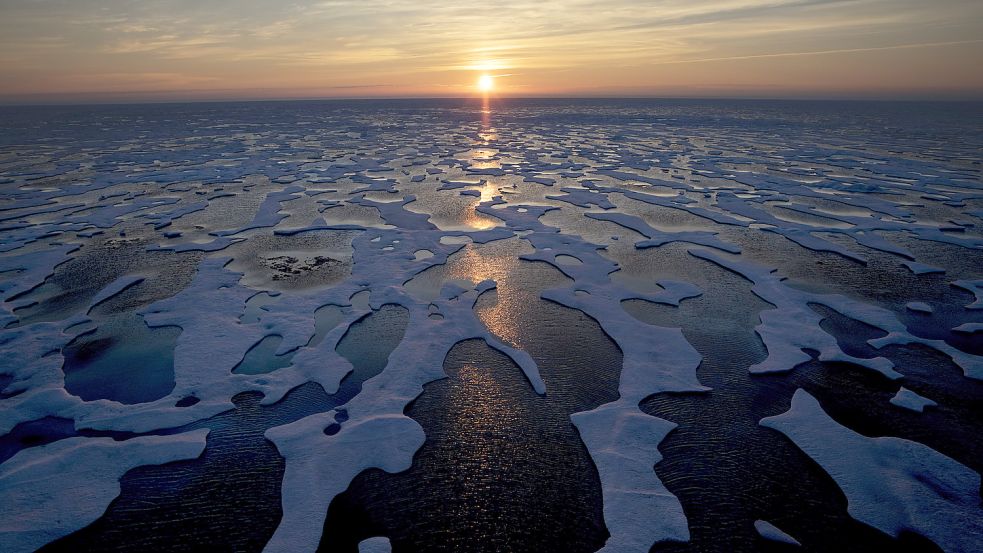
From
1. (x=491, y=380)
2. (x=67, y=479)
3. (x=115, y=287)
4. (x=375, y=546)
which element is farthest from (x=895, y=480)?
(x=115, y=287)

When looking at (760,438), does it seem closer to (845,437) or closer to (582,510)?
(845,437)

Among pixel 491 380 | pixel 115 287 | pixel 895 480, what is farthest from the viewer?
pixel 115 287

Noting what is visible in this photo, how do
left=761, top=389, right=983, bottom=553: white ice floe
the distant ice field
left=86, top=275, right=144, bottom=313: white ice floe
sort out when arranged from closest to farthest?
left=761, top=389, right=983, bottom=553: white ice floe < the distant ice field < left=86, top=275, right=144, bottom=313: white ice floe

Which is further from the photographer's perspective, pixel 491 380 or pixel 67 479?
pixel 491 380

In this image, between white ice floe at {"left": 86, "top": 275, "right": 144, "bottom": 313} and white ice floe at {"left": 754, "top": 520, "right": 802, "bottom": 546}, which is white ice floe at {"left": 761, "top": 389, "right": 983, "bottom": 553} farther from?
white ice floe at {"left": 86, "top": 275, "right": 144, "bottom": 313}

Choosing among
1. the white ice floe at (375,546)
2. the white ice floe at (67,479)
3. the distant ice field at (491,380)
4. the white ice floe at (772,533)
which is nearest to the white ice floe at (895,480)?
the distant ice field at (491,380)

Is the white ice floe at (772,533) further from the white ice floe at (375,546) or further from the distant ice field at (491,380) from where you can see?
the white ice floe at (375,546)

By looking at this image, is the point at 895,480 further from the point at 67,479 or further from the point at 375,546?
the point at 67,479

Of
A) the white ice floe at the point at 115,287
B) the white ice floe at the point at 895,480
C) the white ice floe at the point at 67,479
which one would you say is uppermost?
the white ice floe at the point at 115,287

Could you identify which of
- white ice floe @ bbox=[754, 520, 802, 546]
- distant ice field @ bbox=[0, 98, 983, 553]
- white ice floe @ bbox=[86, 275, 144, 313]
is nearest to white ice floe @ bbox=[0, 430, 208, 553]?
distant ice field @ bbox=[0, 98, 983, 553]
